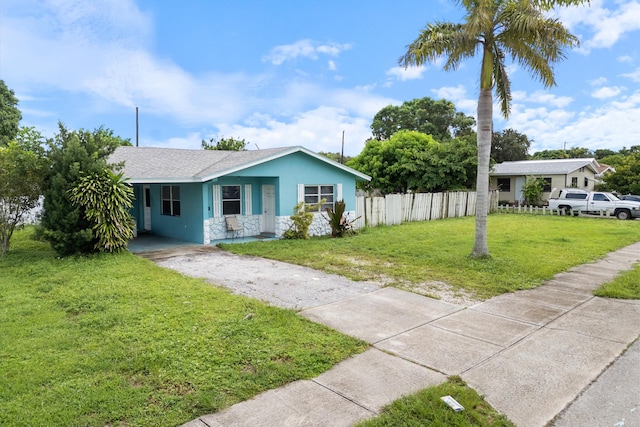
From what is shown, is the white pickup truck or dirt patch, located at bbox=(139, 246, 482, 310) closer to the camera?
dirt patch, located at bbox=(139, 246, 482, 310)

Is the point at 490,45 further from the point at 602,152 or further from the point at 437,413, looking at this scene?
the point at 602,152

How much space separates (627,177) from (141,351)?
33410 millimetres

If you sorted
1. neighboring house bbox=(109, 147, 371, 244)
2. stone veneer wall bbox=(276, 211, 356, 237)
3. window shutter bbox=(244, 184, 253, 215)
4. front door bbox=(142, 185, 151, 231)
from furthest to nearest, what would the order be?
1. front door bbox=(142, 185, 151, 231)
2. window shutter bbox=(244, 184, 253, 215)
3. stone veneer wall bbox=(276, 211, 356, 237)
4. neighboring house bbox=(109, 147, 371, 244)

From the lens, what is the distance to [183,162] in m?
→ 16.1

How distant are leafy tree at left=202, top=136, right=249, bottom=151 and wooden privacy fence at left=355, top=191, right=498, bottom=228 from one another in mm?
18915

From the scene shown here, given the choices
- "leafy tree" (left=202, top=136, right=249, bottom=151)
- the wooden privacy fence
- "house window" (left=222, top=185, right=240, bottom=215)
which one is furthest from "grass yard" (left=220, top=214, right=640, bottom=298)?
"leafy tree" (left=202, top=136, right=249, bottom=151)

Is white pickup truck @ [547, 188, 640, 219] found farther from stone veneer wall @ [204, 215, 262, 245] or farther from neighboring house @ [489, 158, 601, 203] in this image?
stone veneer wall @ [204, 215, 262, 245]

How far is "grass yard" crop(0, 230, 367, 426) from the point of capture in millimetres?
3848

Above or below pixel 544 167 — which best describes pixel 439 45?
above

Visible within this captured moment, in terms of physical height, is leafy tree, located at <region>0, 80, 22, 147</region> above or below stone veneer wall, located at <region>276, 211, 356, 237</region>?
above

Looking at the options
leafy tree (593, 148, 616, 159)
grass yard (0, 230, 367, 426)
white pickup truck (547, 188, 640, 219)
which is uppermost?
leafy tree (593, 148, 616, 159)

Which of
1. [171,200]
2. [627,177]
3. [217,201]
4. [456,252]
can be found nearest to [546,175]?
[627,177]

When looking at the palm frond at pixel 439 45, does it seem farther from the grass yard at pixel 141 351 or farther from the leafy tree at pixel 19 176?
the leafy tree at pixel 19 176

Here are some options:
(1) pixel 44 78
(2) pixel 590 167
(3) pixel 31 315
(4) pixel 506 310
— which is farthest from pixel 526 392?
(2) pixel 590 167
